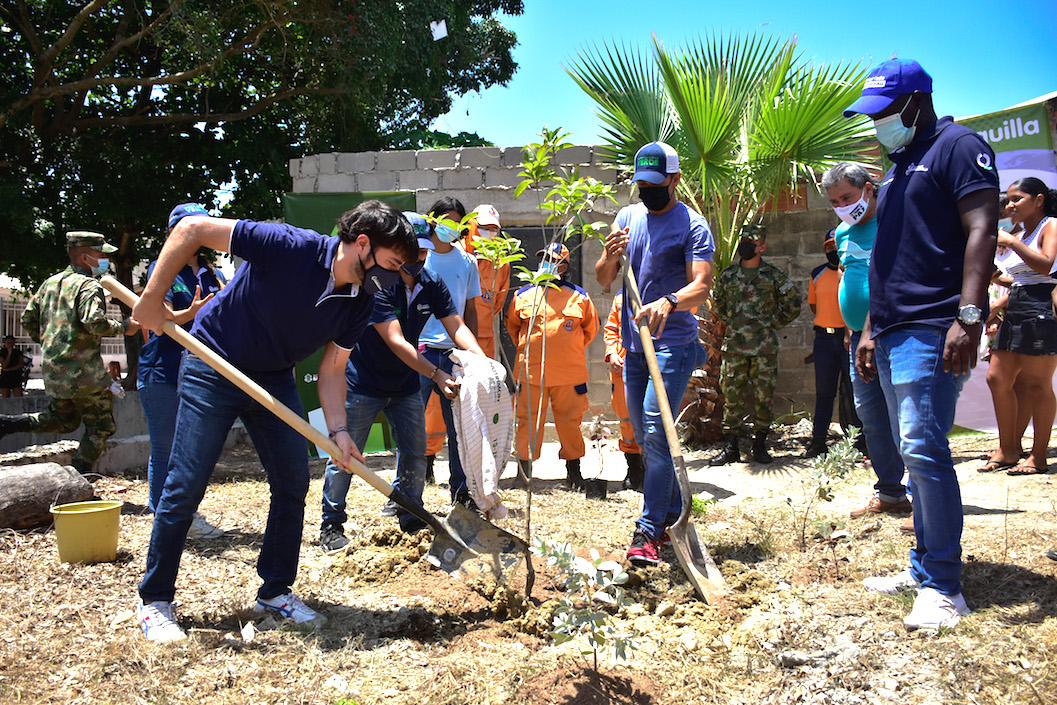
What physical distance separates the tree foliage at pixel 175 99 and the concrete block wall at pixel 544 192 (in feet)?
5.70

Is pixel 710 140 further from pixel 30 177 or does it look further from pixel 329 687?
pixel 30 177

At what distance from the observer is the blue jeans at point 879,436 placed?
11.7ft

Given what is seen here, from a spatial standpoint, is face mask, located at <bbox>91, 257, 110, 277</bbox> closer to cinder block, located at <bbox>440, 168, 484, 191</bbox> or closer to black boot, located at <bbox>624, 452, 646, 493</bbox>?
cinder block, located at <bbox>440, 168, 484, 191</bbox>

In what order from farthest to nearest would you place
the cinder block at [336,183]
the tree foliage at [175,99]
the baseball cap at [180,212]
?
the tree foliage at [175,99]
the cinder block at [336,183]
the baseball cap at [180,212]

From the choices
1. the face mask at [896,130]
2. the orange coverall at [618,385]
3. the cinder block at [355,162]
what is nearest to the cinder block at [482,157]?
the cinder block at [355,162]

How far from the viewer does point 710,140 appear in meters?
6.12

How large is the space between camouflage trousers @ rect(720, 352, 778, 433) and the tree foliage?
5532mm

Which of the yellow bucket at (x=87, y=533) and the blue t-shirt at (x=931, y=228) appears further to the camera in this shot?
the yellow bucket at (x=87, y=533)

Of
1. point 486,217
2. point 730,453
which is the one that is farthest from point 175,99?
point 730,453

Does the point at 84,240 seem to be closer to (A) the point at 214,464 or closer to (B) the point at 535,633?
(A) the point at 214,464

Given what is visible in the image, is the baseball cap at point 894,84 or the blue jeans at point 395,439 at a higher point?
the baseball cap at point 894,84

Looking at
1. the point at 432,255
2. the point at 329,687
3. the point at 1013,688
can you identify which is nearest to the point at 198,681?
the point at 329,687

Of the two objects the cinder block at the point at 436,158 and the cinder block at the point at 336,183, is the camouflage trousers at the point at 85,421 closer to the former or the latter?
the cinder block at the point at 336,183

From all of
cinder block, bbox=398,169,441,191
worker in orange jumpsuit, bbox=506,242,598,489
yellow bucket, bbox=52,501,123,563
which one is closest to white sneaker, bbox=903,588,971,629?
worker in orange jumpsuit, bbox=506,242,598,489
